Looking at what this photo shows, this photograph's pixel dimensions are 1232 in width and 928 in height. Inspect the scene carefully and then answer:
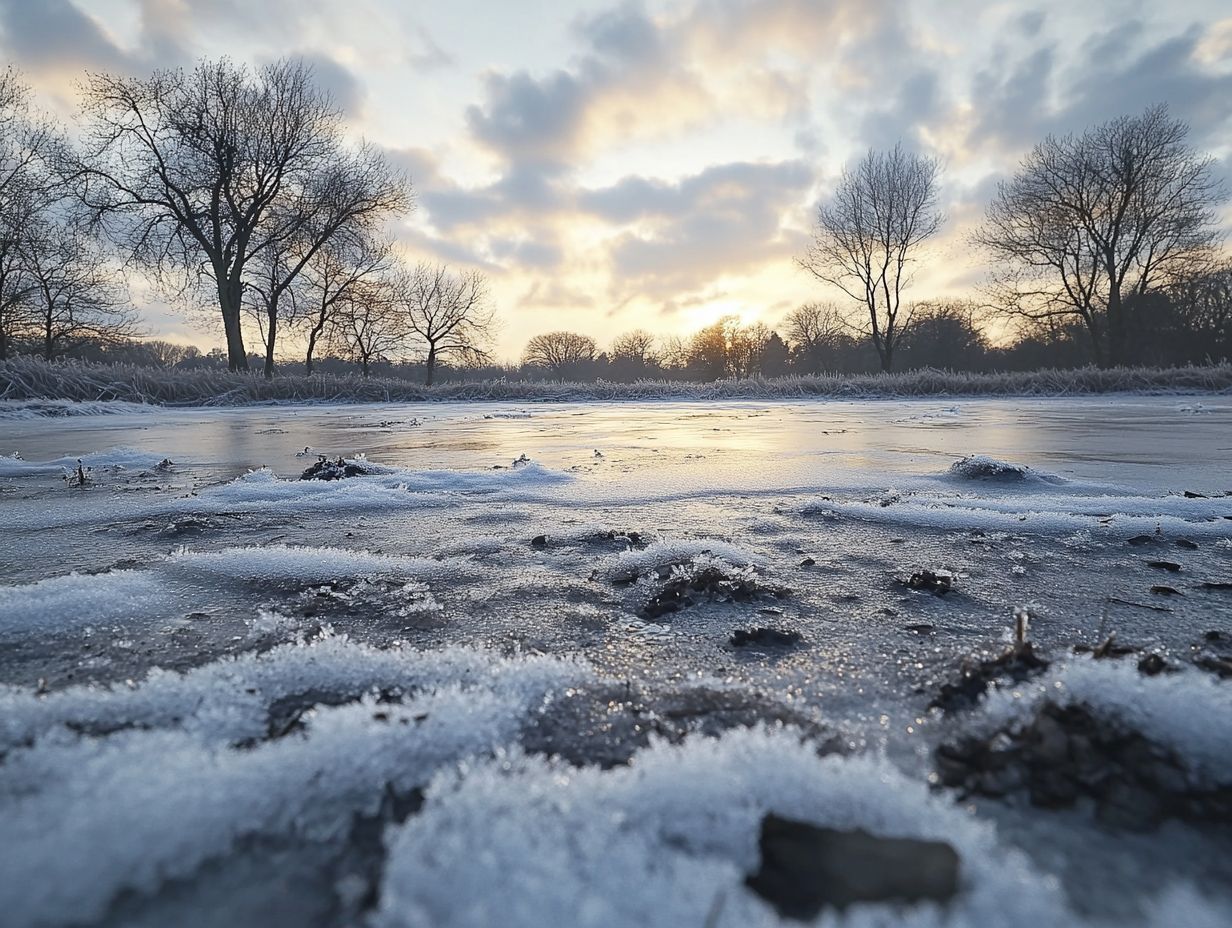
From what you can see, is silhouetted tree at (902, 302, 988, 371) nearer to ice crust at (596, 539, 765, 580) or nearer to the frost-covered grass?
the frost-covered grass

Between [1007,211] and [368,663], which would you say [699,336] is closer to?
[1007,211]

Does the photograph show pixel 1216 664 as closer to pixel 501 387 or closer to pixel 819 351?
pixel 501 387

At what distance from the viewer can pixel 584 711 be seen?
66 centimetres

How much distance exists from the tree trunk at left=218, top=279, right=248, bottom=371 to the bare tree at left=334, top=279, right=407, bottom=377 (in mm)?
8334

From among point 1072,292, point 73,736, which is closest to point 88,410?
point 73,736

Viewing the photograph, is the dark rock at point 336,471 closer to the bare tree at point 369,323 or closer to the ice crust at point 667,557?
the ice crust at point 667,557

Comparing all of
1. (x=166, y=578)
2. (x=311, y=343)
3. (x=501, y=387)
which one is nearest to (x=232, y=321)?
(x=501, y=387)

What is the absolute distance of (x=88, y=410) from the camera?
7.50 m

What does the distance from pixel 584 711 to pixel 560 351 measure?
189ft

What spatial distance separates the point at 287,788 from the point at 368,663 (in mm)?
240

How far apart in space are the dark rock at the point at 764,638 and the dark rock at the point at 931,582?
0.32 metres

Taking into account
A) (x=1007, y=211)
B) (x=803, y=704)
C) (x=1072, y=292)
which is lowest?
(x=803, y=704)

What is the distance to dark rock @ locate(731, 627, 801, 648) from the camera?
2.72 feet

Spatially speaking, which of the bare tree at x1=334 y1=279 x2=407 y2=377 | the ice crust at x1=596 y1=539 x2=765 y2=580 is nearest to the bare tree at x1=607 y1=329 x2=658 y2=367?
the bare tree at x1=334 y1=279 x2=407 y2=377
